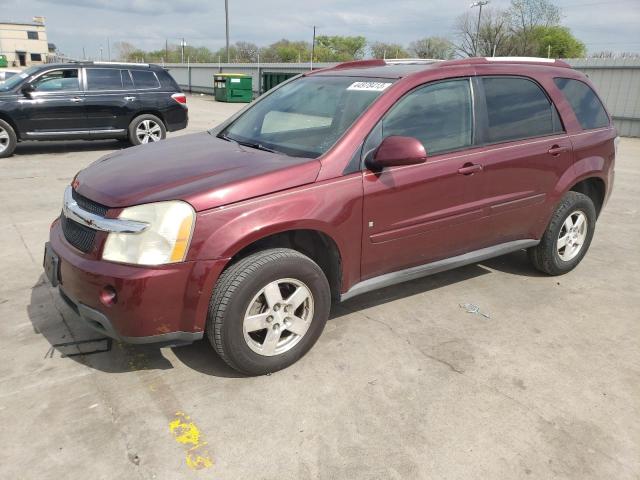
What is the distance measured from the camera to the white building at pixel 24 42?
97000mm

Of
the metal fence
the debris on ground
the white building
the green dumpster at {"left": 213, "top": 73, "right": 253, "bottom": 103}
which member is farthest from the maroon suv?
the white building

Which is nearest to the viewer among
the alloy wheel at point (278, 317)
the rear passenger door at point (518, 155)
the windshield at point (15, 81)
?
the alloy wheel at point (278, 317)

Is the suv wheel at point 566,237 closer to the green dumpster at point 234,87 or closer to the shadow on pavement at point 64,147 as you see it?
the shadow on pavement at point 64,147

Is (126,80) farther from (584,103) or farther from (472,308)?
(472,308)

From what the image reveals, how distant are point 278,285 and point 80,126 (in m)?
8.59

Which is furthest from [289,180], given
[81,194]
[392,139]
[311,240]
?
[81,194]

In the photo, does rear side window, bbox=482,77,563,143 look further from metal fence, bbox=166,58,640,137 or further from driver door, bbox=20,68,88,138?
metal fence, bbox=166,58,640,137

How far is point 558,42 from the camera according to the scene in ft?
205

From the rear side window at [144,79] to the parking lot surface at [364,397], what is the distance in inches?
289

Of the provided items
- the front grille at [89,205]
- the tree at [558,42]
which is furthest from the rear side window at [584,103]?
the tree at [558,42]

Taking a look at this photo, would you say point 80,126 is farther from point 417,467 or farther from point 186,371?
point 417,467

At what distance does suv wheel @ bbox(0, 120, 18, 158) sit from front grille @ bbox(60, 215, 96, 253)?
764cm

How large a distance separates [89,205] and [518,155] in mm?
2931

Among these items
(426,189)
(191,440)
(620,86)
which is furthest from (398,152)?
(620,86)
